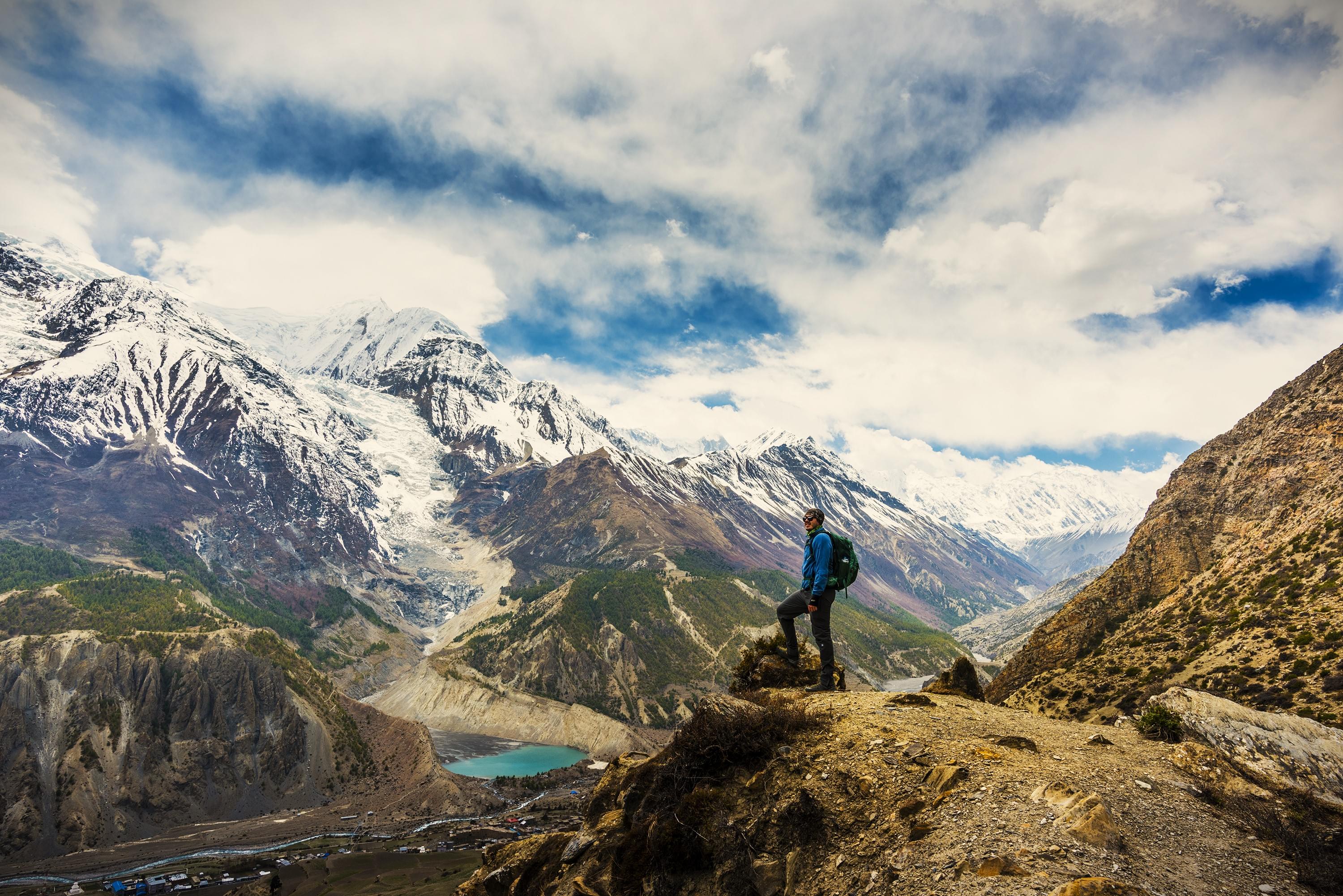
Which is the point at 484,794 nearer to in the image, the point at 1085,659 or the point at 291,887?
the point at 291,887

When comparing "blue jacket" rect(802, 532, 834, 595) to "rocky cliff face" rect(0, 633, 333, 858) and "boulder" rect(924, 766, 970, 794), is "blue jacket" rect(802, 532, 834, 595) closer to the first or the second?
"boulder" rect(924, 766, 970, 794)

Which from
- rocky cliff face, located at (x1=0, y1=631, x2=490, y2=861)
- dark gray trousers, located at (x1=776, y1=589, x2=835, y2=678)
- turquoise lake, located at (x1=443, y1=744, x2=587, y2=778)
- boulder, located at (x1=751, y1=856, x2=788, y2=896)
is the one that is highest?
dark gray trousers, located at (x1=776, y1=589, x2=835, y2=678)

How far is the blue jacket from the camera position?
16344 millimetres

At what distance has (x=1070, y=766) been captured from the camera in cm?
A: 1167

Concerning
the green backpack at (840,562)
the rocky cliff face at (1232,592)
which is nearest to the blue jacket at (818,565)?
the green backpack at (840,562)

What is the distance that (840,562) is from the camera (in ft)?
55.4

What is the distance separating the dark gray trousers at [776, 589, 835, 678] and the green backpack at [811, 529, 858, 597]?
318mm

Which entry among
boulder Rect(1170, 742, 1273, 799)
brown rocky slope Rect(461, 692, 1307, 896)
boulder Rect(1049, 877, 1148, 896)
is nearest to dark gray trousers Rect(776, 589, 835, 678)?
brown rocky slope Rect(461, 692, 1307, 896)

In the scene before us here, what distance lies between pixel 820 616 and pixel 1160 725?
808 cm

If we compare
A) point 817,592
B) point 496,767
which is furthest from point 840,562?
point 496,767

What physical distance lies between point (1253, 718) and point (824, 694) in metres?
9.39

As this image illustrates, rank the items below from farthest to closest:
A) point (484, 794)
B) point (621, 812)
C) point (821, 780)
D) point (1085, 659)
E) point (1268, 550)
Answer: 1. point (484, 794)
2. point (1085, 659)
3. point (1268, 550)
4. point (621, 812)
5. point (821, 780)

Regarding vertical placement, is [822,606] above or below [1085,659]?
above

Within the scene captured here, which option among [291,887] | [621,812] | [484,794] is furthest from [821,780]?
[484,794]
